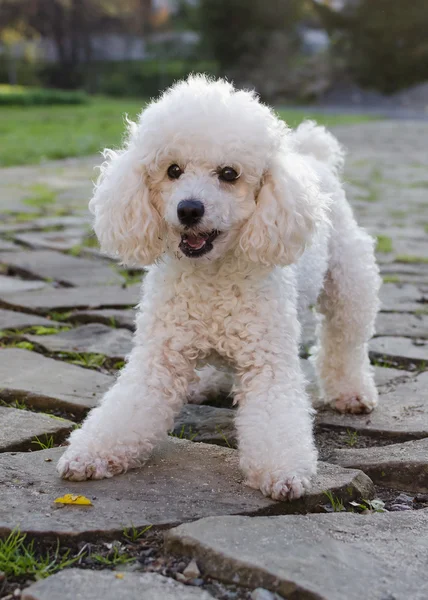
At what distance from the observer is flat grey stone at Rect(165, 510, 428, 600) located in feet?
6.04

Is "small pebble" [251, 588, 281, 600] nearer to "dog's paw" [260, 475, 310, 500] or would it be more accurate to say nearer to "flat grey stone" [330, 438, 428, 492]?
"dog's paw" [260, 475, 310, 500]

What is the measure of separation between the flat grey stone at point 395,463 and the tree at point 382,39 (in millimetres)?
29656

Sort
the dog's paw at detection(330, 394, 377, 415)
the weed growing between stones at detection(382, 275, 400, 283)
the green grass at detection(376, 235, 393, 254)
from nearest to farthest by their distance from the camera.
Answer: the dog's paw at detection(330, 394, 377, 415) < the weed growing between stones at detection(382, 275, 400, 283) < the green grass at detection(376, 235, 393, 254)

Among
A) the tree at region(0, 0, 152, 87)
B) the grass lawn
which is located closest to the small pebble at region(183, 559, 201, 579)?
the grass lawn

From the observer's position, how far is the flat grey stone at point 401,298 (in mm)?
4543

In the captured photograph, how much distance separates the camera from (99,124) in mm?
16156

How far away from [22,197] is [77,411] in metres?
5.08

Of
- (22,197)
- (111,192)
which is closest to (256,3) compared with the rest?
(22,197)

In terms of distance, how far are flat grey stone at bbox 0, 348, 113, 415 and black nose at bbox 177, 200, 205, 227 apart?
2.73ft

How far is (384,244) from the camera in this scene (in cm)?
616

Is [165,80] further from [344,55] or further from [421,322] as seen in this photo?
[421,322]

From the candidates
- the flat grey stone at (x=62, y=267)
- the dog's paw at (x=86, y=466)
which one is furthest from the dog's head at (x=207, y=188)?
the flat grey stone at (x=62, y=267)

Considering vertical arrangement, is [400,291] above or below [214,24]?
below

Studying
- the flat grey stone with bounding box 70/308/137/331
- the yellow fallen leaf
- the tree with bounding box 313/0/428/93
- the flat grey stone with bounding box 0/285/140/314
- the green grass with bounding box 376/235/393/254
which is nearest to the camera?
the yellow fallen leaf
